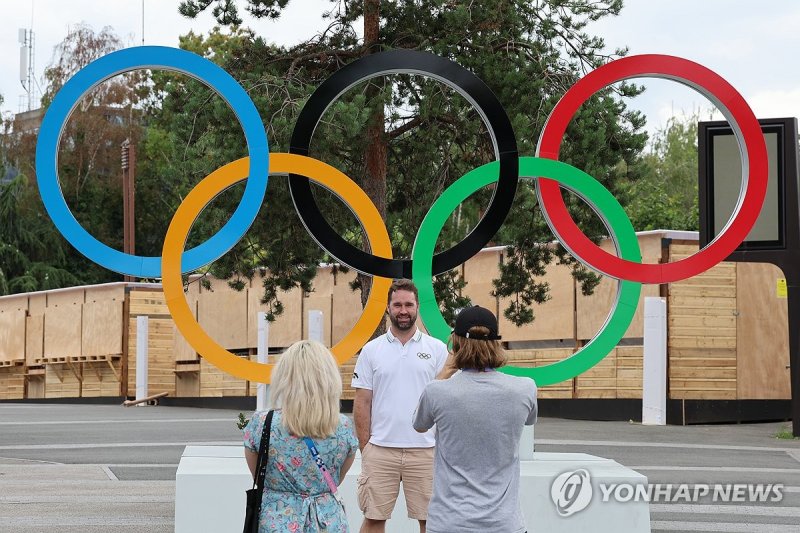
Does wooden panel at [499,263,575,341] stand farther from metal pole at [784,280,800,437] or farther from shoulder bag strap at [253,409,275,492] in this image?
shoulder bag strap at [253,409,275,492]

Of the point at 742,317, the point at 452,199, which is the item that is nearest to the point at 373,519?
the point at 452,199

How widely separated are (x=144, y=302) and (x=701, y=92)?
25475mm

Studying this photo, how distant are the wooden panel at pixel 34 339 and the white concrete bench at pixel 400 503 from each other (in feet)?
94.0

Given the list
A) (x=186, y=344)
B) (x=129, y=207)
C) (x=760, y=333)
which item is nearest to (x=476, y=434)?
(x=760, y=333)

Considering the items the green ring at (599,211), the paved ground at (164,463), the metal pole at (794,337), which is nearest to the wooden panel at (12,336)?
the paved ground at (164,463)

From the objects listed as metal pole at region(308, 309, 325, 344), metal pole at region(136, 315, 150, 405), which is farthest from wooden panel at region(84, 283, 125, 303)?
metal pole at region(308, 309, 325, 344)

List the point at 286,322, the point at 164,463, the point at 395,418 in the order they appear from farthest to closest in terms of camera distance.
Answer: the point at 286,322 < the point at 164,463 < the point at 395,418

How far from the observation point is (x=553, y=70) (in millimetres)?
17203

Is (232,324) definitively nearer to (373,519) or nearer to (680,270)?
(680,270)

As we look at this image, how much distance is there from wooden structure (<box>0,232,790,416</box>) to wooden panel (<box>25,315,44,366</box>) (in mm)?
515

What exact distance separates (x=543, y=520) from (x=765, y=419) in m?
15.3

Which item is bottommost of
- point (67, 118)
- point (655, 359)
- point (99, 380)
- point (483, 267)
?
point (99, 380)

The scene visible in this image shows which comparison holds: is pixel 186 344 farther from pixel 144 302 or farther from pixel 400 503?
pixel 400 503

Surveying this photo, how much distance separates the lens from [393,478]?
706cm
